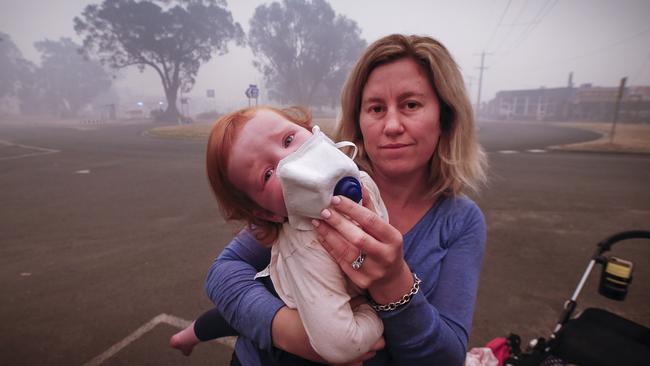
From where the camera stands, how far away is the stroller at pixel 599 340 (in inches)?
62.8

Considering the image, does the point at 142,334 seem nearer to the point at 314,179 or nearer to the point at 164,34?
the point at 314,179

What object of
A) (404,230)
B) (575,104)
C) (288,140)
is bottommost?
(404,230)

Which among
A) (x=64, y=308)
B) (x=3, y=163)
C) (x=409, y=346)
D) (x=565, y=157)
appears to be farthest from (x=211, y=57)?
(x=409, y=346)

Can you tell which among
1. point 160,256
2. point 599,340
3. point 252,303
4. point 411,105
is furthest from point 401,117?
point 160,256

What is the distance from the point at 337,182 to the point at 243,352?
84cm

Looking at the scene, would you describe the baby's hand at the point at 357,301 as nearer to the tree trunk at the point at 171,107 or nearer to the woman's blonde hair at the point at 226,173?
the woman's blonde hair at the point at 226,173

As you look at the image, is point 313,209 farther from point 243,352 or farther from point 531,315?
point 531,315

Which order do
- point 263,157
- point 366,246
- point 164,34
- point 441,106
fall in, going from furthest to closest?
1. point 164,34
2. point 441,106
3. point 263,157
4. point 366,246

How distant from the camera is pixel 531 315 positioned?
117 inches

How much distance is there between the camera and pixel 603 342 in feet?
5.48

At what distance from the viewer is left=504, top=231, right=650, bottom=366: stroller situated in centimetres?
160

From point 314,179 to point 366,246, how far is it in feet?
0.73

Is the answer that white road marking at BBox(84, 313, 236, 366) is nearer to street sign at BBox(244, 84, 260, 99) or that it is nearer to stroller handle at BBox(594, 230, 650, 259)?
stroller handle at BBox(594, 230, 650, 259)

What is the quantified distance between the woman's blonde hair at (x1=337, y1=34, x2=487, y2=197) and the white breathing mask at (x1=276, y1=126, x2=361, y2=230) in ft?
1.72
